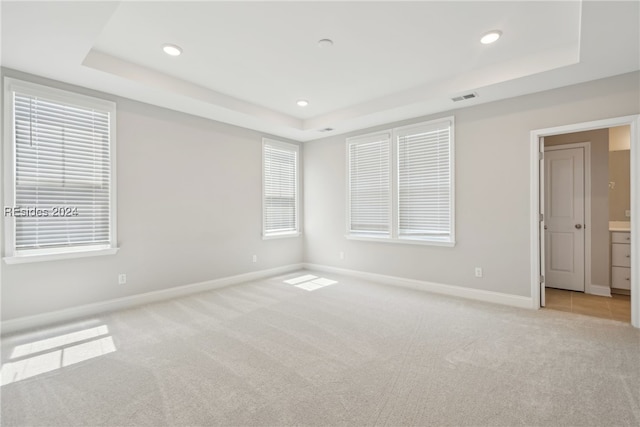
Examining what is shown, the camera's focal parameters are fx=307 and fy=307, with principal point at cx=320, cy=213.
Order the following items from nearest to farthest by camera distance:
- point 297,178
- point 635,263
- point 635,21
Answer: point 635,21, point 635,263, point 297,178

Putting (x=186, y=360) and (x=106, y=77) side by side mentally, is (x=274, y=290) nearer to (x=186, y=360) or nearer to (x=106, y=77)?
(x=186, y=360)

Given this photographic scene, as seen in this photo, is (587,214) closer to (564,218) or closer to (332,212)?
(564,218)

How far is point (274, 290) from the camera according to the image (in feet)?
15.4

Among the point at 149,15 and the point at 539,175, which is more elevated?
the point at 149,15

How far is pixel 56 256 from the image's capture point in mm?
3342

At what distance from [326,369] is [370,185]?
140 inches

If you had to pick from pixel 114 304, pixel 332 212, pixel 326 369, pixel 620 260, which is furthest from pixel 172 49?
pixel 620 260

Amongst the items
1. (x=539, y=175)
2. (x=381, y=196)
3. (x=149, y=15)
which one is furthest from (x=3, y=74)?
A: (x=539, y=175)

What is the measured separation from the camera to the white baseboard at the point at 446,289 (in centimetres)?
392

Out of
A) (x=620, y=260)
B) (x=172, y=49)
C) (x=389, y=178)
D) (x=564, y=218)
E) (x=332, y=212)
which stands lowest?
A: (x=620, y=260)

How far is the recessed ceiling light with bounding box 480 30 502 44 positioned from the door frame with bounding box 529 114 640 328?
4.73 ft

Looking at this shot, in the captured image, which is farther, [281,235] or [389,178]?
[281,235]

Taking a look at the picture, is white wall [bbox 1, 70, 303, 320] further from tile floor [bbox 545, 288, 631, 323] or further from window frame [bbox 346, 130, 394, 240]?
tile floor [bbox 545, 288, 631, 323]

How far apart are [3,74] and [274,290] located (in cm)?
393
